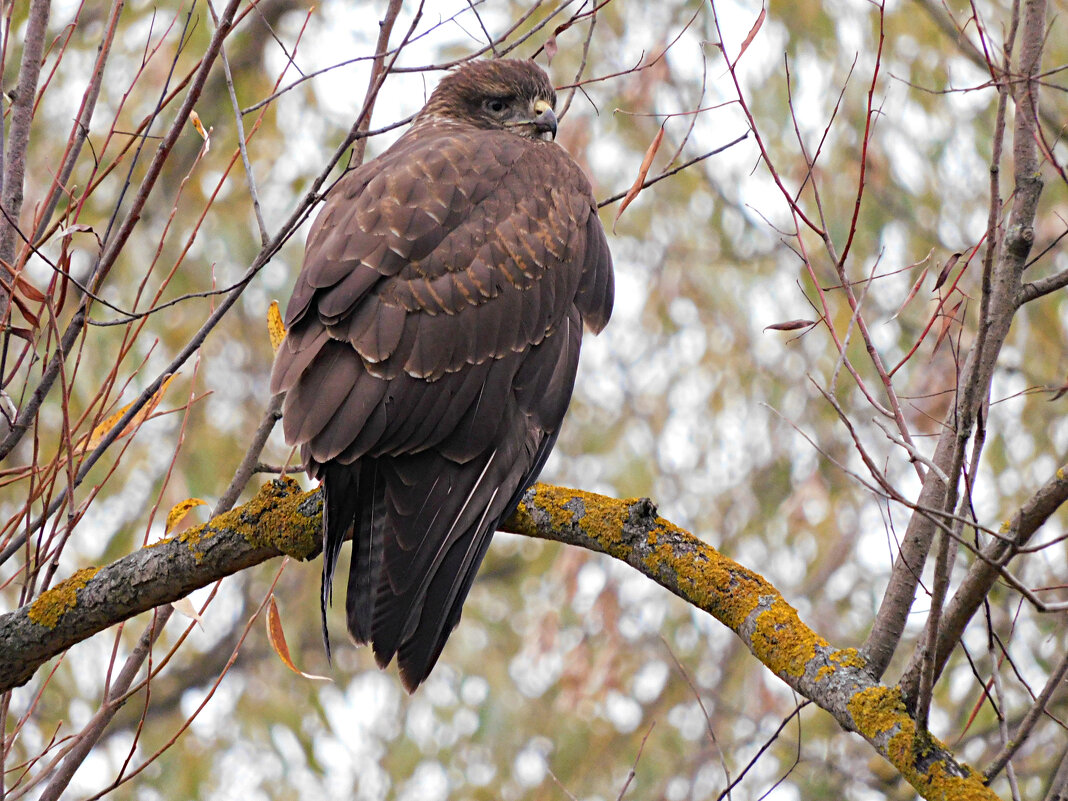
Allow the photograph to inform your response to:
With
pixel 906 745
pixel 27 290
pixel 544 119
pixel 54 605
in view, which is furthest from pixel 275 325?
pixel 906 745

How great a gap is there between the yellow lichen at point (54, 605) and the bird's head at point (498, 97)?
2228 mm

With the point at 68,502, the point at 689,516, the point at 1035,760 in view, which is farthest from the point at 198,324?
the point at 1035,760

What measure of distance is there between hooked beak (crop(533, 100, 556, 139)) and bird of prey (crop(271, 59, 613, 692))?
1.53 ft

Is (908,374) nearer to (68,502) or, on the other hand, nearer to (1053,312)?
(1053,312)

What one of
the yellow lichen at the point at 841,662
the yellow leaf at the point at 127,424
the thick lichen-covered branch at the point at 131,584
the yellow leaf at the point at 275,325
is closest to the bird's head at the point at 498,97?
the yellow leaf at the point at 275,325

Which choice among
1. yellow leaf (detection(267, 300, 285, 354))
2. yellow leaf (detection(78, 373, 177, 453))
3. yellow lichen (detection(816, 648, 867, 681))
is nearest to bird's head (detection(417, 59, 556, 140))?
yellow leaf (detection(267, 300, 285, 354))

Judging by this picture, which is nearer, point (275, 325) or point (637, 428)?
point (275, 325)

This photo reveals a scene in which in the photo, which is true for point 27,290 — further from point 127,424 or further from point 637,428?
point 637,428

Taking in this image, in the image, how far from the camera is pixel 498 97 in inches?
172

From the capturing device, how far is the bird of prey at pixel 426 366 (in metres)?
3.06

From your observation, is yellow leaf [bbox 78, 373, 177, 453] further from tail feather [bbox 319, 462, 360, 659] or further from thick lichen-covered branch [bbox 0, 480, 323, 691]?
tail feather [bbox 319, 462, 360, 659]

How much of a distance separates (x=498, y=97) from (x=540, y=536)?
1923 millimetres

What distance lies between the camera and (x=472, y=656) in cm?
651

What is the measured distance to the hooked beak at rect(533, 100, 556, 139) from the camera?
13.4 ft
